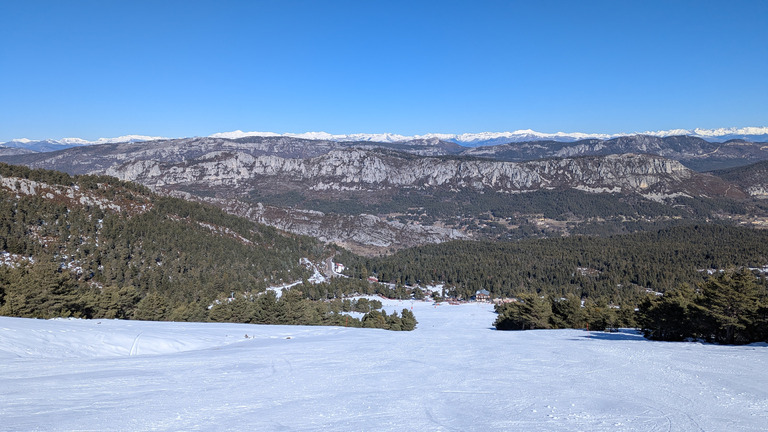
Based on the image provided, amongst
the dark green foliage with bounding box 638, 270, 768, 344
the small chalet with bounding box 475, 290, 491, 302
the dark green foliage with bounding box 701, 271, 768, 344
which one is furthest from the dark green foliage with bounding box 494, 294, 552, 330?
the small chalet with bounding box 475, 290, 491, 302

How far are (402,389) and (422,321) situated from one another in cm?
5697

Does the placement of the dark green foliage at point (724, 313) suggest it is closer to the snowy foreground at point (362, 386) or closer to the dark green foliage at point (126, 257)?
the snowy foreground at point (362, 386)

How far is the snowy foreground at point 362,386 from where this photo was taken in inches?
443

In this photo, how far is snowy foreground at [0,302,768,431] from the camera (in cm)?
1126

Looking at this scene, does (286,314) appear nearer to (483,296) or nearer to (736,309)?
(736,309)

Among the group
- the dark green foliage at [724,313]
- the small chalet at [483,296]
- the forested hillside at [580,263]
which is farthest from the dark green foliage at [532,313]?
the small chalet at [483,296]

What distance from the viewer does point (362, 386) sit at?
1546cm

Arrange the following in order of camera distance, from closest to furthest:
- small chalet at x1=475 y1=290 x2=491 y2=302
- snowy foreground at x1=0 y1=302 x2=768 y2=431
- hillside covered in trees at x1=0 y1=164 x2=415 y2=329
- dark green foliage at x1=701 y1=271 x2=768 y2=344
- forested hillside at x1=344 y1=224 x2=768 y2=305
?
snowy foreground at x1=0 y1=302 x2=768 y2=431 → dark green foliage at x1=701 y1=271 x2=768 y2=344 → hillside covered in trees at x1=0 y1=164 x2=415 y2=329 → small chalet at x1=475 y1=290 x2=491 y2=302 → forested hillside at x1=344 y1=224 x2=768 y2=305

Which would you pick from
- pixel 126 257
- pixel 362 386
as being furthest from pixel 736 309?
pixel 126 257

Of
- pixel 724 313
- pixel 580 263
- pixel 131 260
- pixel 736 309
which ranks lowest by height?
pixel 580 263

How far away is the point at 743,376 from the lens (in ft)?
56.9

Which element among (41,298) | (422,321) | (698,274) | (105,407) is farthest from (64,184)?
(698,274)

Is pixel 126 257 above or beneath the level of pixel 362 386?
beneath

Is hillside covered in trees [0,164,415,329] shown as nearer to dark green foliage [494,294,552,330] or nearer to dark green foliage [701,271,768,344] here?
dark green foliage [494,294,552,330]
